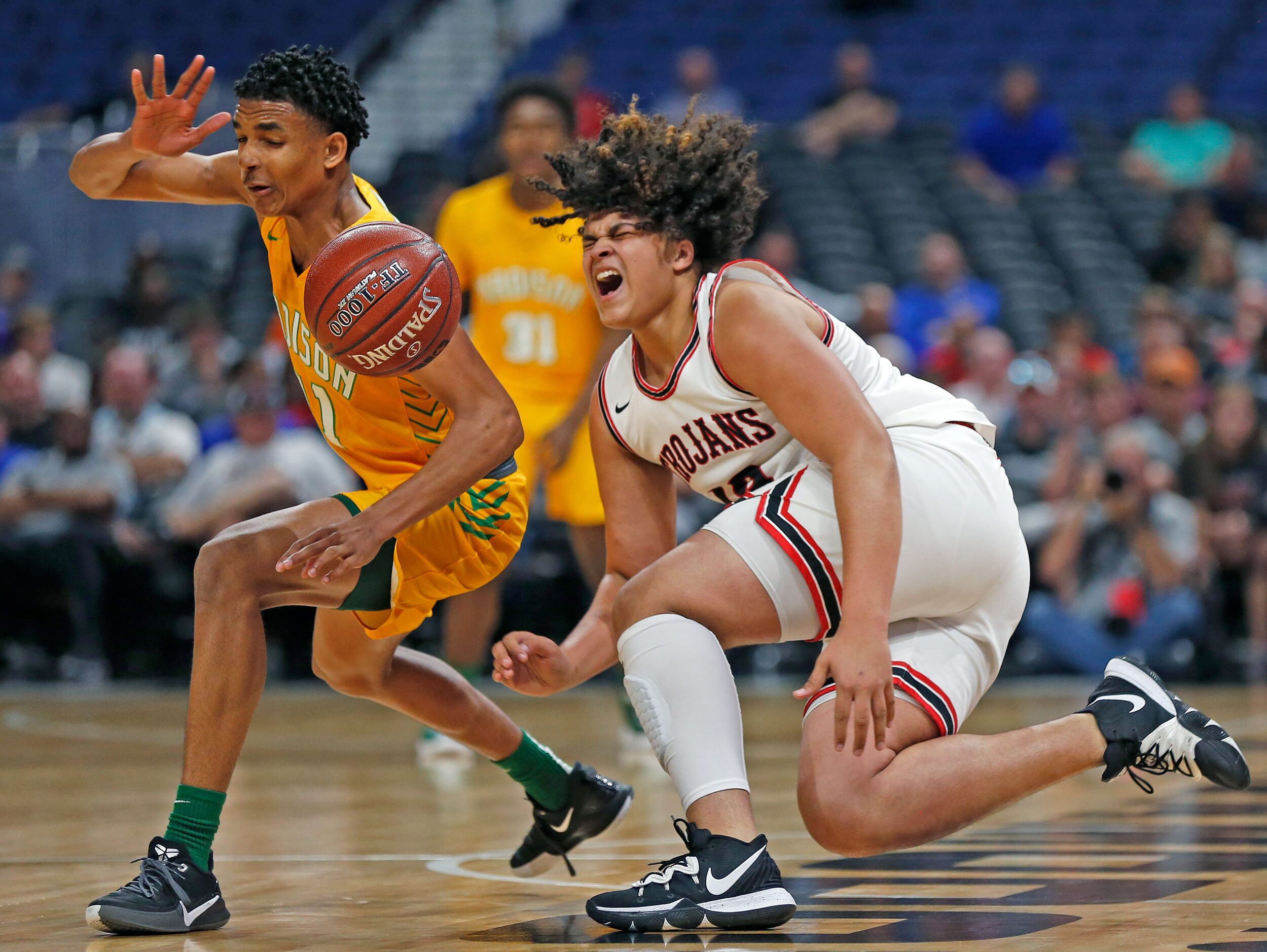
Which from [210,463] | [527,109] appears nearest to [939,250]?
[210,463]

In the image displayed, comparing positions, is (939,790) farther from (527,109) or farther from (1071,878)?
(527,109)

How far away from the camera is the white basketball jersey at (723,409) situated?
328 centimetres

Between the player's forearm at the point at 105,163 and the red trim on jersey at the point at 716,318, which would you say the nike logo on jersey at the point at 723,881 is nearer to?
the red trim on jersey at the point at 716,318

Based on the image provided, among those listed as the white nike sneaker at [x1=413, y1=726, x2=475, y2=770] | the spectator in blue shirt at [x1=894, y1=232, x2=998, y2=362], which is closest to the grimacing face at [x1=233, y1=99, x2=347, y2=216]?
the white nike sneaker at [x1=413, y1=726, x2=475, y2=770]

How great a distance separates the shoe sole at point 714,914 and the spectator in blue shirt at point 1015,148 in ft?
34.4

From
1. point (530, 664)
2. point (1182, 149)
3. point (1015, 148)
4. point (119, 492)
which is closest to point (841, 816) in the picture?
point (530, 664)

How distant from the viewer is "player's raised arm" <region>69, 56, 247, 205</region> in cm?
371

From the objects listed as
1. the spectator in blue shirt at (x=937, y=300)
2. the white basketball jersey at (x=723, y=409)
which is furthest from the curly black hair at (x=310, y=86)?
the spectator in blue shirt at (x=937, y=300)

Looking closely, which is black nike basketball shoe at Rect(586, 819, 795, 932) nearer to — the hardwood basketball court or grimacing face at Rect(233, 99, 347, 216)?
the hardwood basketball court

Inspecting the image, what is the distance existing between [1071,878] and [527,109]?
340 cm

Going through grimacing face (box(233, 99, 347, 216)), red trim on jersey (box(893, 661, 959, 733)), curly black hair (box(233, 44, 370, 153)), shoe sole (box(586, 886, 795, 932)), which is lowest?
shoe sole (box(586, 886, 795, 932))

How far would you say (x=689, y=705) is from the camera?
122 inches

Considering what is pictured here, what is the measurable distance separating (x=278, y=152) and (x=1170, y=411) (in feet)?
22.6

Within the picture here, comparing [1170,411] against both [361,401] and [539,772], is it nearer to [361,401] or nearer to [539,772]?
[539,772]
